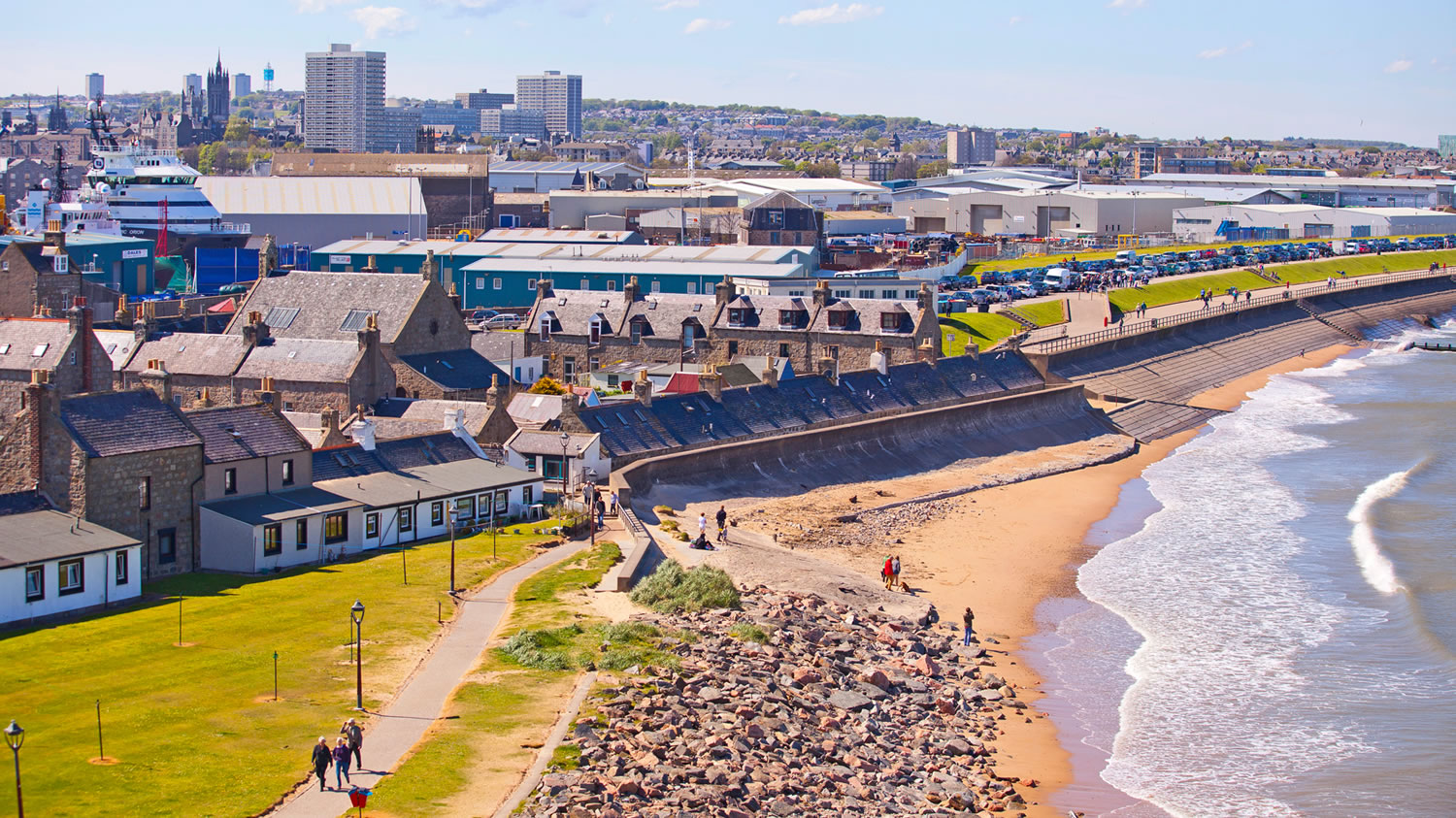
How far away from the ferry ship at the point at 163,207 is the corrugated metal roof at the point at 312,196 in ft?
9.76

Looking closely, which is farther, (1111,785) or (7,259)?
(7,259)

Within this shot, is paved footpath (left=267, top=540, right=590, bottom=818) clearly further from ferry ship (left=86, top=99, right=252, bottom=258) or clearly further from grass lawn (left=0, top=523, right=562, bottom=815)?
ferry ship (left=86, top=99, right=252, bottom=258)

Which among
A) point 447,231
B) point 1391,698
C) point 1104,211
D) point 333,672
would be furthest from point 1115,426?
point 1104,211

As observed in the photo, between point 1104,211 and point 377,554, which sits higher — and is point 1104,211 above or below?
above

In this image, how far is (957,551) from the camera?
5022 cm

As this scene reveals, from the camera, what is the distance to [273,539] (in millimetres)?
40219

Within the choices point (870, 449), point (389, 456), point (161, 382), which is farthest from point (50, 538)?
point (870, 449)

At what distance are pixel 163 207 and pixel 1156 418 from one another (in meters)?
73.6

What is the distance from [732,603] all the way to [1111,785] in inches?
424

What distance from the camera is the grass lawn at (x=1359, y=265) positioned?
143 m

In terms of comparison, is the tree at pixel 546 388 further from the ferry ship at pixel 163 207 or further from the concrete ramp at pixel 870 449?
the ferry ship at pixel 163 207

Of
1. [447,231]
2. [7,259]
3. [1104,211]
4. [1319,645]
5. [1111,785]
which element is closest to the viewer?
[1111,785]

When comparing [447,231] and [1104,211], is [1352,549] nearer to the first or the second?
[447,231]

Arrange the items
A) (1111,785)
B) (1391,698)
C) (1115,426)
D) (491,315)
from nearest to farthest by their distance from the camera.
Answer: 1. (1111,785)
2. (1391,698)
3. (1115,426)
4. (491,315)
